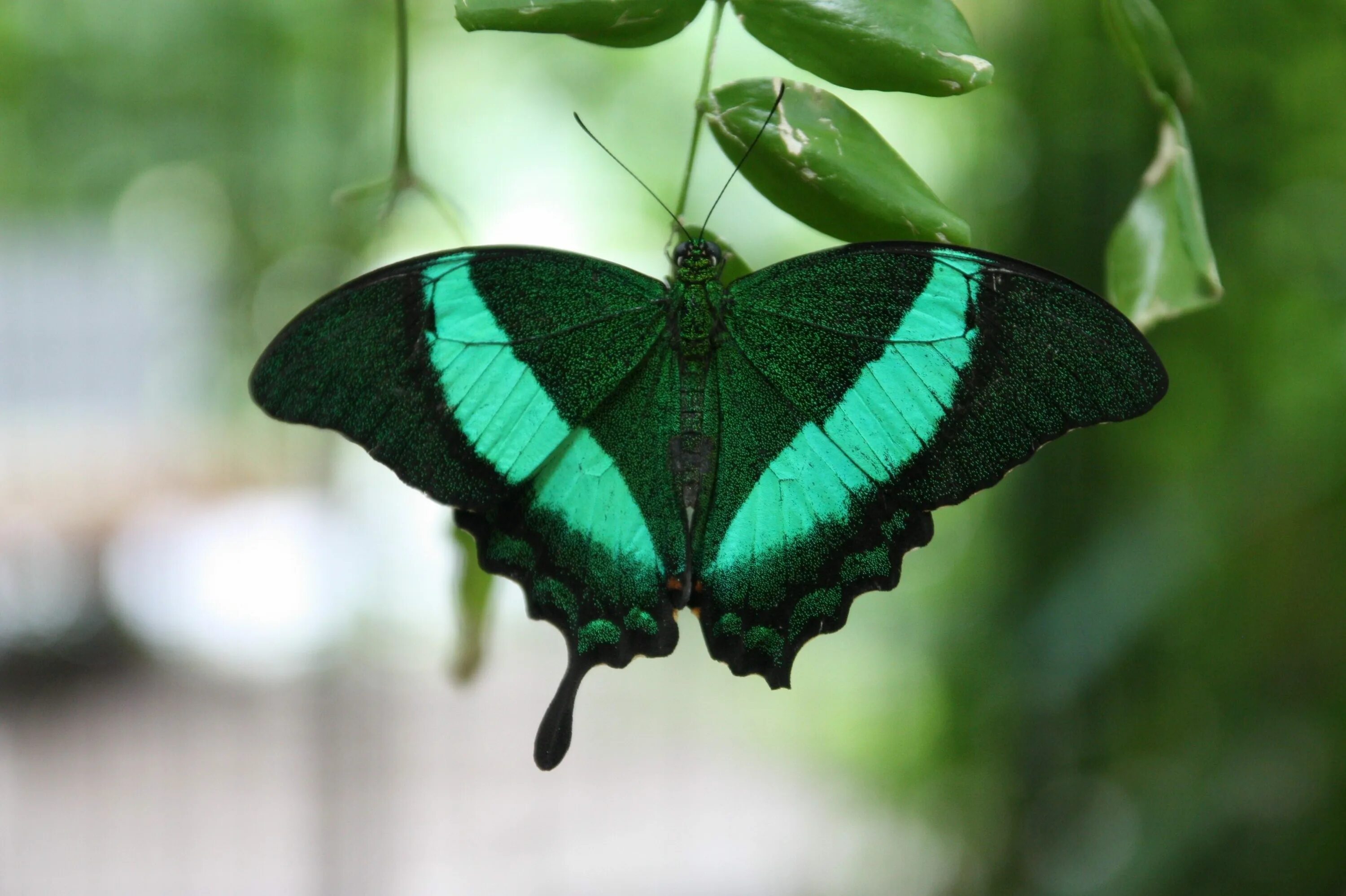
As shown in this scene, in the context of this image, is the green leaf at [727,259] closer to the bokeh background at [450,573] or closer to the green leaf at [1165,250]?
the green leaf at [1165,250]

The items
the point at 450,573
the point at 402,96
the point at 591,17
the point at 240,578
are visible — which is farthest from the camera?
the point at 240,578

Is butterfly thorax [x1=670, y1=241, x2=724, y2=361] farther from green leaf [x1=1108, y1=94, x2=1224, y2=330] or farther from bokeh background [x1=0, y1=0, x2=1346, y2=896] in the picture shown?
bokeh background [x1=0, y1=0, x2=1346, y2=896]

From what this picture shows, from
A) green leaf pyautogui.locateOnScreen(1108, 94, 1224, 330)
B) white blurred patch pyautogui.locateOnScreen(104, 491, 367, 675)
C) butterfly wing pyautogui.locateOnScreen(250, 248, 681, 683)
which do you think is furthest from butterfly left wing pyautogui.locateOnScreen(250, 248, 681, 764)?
white blurred patch pyautogui.locateOnScreen(104, 491, 367, 675)

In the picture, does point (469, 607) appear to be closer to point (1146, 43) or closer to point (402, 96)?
point (402, 96)

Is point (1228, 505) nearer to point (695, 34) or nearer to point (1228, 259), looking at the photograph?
point (1228, 259)

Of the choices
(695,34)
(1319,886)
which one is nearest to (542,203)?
(695,34)

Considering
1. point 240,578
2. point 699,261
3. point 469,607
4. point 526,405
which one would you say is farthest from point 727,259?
point 240,578
